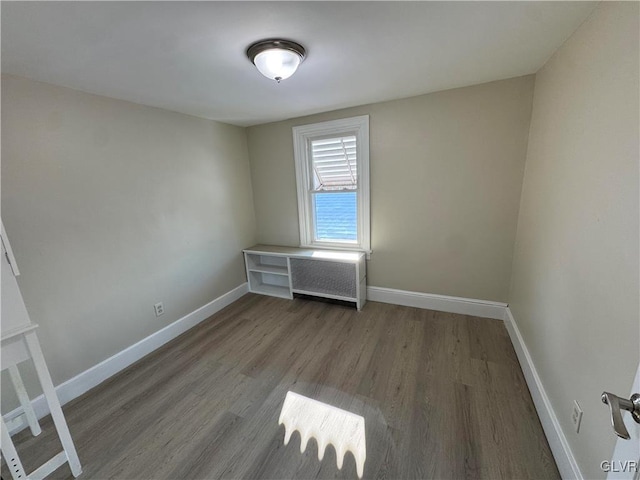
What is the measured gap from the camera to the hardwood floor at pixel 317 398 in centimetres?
137

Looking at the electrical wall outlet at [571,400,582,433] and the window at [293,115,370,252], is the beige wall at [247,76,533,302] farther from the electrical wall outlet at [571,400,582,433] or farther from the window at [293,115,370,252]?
the electrical wall outlet at [571,400,582,433]

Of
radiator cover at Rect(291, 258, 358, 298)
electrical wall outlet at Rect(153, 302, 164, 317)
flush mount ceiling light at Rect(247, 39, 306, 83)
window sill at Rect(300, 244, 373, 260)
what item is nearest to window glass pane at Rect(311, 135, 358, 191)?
window sill at Rect(300, 244, 373, 260)

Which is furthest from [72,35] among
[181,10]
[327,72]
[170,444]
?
[170,444]

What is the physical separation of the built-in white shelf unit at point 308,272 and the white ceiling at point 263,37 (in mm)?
1722

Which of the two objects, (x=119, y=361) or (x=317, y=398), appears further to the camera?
(x=119, y=361)

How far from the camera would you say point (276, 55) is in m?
1.41

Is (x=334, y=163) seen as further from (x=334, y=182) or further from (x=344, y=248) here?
(x=344, y=248)

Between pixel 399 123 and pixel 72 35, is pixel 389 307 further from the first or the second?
pixel 72 35

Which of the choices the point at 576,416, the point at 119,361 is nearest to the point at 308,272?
the point at 119,361

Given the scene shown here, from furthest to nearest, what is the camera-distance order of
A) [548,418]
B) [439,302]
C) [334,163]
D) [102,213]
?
[334,163]
[439,302]
[102,213]
[548,418]

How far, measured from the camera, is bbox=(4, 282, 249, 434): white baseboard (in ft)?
5.73

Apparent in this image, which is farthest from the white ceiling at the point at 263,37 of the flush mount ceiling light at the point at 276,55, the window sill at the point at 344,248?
the window sill at the point at 344,248

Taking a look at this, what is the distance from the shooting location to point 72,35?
121 centimetres

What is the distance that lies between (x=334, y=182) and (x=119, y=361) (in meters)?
2.70
